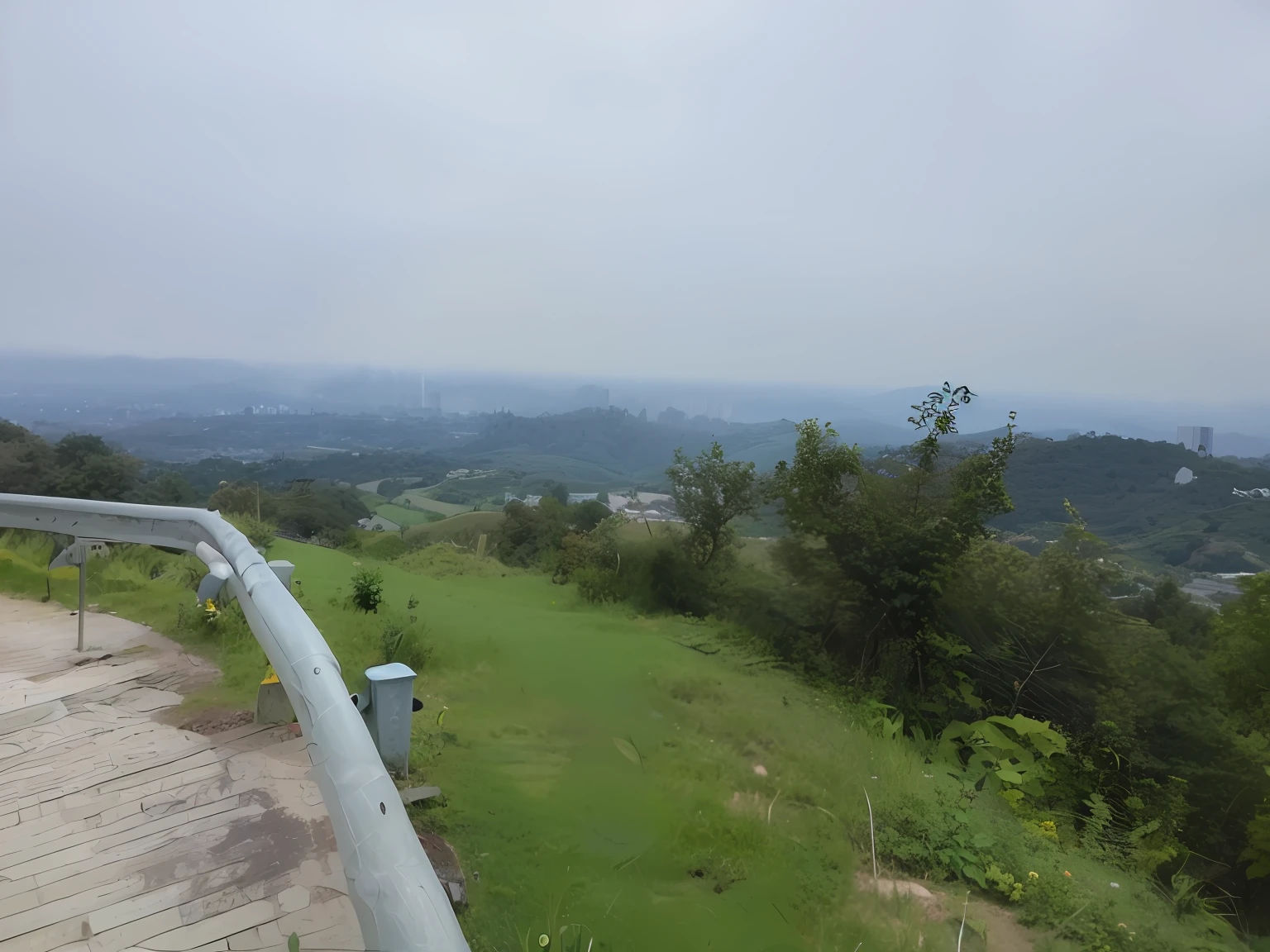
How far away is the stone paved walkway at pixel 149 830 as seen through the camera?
2.40 metres

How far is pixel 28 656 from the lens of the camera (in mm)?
4891

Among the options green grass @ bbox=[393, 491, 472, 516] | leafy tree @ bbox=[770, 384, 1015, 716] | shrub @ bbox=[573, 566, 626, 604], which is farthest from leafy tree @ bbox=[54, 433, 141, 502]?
leafy tree @ bbox=[770, 384, 1015, 716]

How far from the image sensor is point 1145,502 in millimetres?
5844

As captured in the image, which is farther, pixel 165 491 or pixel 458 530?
pixel 458 530

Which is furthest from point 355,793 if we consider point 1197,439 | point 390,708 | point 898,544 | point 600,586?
point 1197,439

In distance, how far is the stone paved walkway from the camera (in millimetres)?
2404

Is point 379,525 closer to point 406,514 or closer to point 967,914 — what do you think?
point 406,514

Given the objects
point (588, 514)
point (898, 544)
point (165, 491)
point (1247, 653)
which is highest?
point (898, 544)

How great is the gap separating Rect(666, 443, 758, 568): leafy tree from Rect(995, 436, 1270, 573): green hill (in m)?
2.53

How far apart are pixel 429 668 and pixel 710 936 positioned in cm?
337

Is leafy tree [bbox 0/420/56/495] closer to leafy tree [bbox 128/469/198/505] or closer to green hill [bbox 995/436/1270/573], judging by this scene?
leafy tree [bbox 128/469/198/505]

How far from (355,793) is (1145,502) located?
277 inches

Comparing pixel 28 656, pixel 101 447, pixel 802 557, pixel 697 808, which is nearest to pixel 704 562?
pixel 802 557

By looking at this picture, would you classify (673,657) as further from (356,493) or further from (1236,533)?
(356,493)
